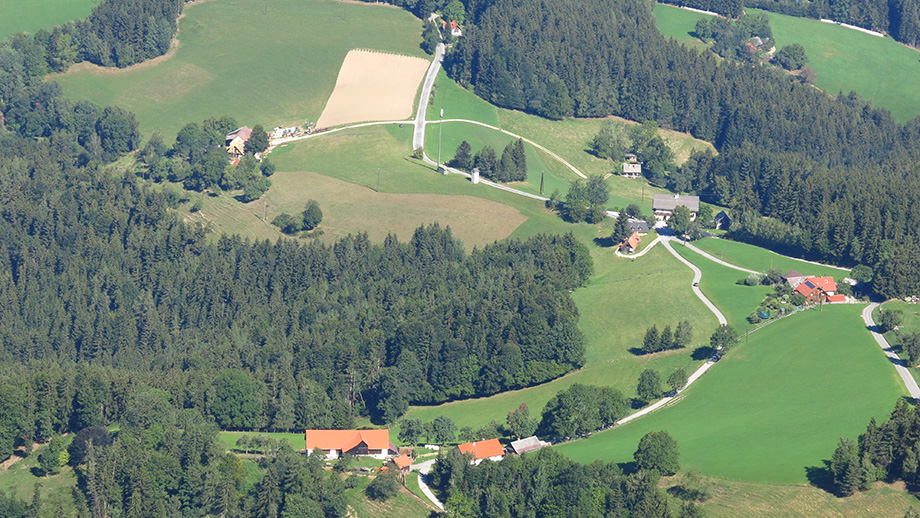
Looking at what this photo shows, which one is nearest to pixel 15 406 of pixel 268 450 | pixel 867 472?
pixel 268 450

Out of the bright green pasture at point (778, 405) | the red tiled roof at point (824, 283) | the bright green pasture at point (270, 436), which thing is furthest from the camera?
the red tiled roof at point (824, 283)

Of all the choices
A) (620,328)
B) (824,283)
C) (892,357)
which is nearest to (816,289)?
(824,283)

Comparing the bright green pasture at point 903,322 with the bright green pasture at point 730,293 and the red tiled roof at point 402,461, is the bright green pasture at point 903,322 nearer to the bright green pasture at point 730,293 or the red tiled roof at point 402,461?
the bright green pasture at point 730,293

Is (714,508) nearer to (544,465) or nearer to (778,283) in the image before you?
(544,465)

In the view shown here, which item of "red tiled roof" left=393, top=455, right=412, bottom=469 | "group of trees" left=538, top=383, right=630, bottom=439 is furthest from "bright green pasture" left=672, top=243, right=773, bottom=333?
"red tiled roof" left=393, top=455, right=412, bottom=469

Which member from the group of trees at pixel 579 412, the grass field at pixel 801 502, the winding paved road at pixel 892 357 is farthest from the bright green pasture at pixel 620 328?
the grass field at pixel 801 502

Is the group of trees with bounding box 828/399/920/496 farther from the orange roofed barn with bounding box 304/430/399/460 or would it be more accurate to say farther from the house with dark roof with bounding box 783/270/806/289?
the house with dark roof with bounding box 783/270/806/289
